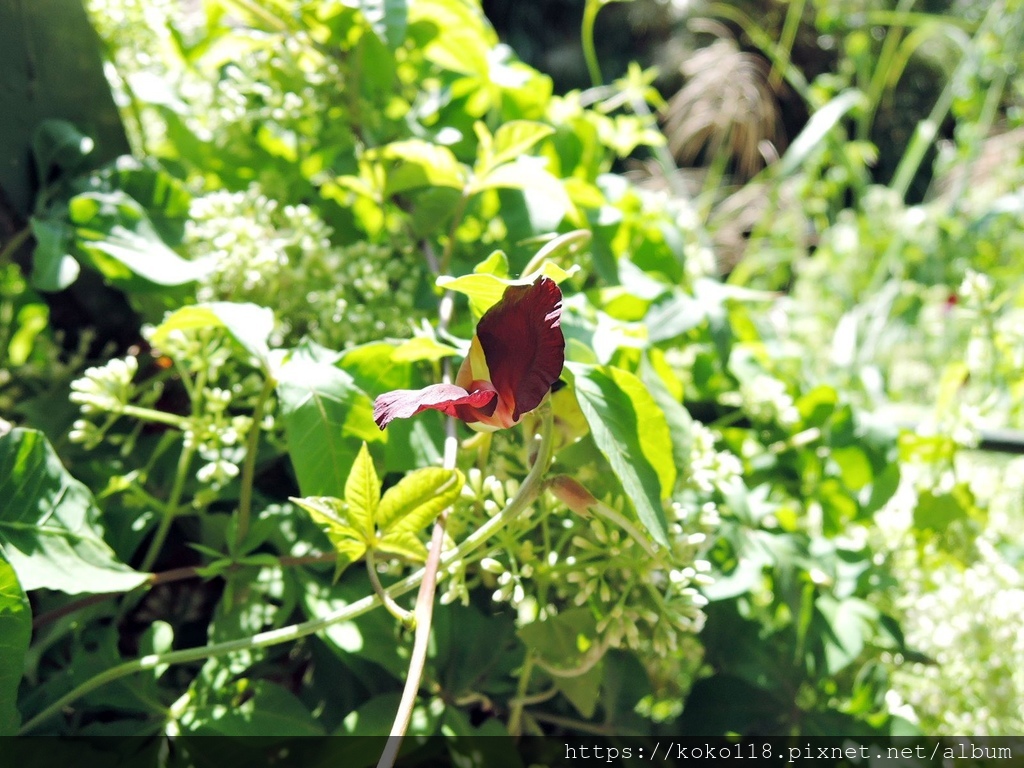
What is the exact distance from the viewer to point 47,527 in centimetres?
33

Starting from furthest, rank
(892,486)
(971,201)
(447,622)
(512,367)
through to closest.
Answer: (971,201) < (892,486) < (447,622) < (512,367)

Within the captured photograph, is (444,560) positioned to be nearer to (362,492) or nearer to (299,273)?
(362,492)

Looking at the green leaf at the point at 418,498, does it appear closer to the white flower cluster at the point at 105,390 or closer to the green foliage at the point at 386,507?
the green foliage at the point at 386,507

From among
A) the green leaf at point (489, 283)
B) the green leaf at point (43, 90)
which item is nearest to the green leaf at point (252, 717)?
the green leaf at point (489, 283)

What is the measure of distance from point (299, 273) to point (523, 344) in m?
0.21

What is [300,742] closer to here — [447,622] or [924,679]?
[447,622]

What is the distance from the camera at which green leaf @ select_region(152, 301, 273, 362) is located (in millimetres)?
329

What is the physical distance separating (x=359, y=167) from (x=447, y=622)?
0.92 feet

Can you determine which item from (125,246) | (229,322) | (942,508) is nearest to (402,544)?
(229,322)

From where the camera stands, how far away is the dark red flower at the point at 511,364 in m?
0.28

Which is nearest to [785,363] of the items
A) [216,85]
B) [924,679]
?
[924,679]

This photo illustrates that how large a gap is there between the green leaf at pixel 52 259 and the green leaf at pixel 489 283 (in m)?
0.24

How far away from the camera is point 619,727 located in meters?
0.44

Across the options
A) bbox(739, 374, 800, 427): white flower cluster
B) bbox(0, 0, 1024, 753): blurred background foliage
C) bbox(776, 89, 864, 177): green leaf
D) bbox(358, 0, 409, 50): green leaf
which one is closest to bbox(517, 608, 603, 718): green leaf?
bbox(0, 0, 1024, 753): blurred background foliage
